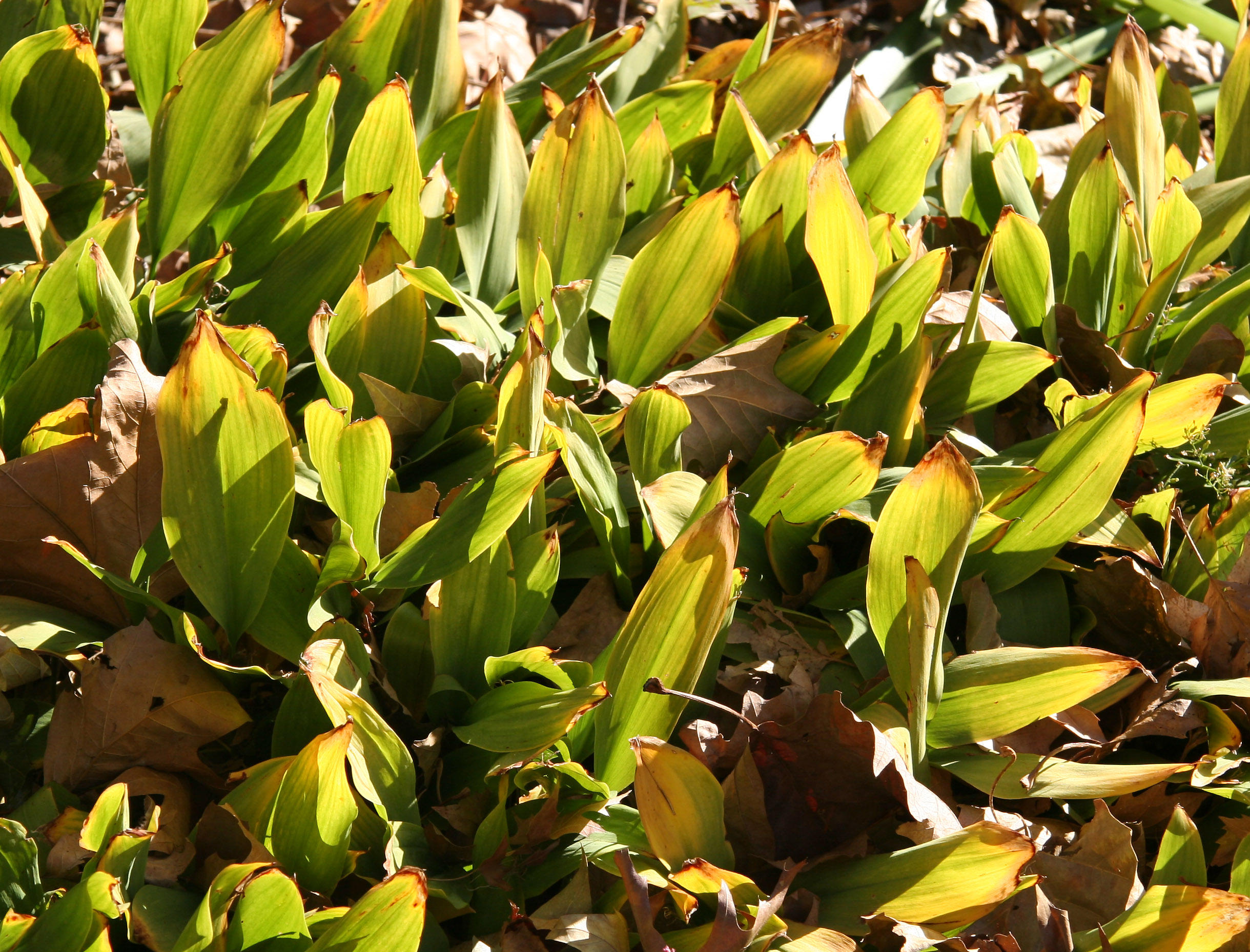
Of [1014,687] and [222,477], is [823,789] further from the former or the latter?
[222,477]

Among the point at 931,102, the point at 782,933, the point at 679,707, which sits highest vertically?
the point at 931,102

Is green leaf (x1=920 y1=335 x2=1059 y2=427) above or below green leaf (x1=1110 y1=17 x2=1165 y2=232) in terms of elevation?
below

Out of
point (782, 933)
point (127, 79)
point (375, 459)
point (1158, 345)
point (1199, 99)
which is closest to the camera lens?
point (782, 933)

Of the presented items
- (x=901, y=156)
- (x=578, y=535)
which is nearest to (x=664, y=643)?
(x=578, y=535)

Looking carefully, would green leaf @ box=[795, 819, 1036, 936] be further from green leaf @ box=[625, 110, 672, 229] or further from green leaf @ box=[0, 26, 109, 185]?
green leaf @ box=[0, 26, 109, 185]

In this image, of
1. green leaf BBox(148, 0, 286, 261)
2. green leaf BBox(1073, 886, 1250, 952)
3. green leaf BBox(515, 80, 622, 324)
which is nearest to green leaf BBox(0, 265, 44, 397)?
green leaf BBox(148, 0, 286, 261)

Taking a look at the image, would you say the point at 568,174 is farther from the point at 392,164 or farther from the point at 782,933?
the point at 782,933

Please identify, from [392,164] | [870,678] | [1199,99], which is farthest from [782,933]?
[1199,99]
